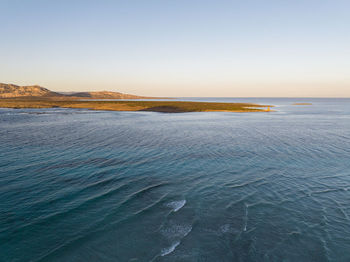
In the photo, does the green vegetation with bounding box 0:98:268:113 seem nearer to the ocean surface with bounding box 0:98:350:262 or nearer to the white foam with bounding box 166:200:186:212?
the ocean surface with bounding box 0:98:350:262

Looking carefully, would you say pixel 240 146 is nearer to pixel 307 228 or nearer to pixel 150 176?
pixel 150 176

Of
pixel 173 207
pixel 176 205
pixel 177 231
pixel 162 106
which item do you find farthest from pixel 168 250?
pixel 162 106

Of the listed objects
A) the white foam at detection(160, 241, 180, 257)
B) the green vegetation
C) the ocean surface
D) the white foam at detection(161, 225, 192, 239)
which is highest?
the white foam at detection(160, 241, 180, 257)

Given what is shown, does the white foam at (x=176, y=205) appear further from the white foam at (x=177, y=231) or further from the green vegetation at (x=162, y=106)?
the green vegetation at (x=162, y=106)

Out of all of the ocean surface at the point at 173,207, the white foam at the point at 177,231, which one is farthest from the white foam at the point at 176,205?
the white foam at the point at 177,231

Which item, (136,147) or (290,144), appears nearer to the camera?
(136,147)

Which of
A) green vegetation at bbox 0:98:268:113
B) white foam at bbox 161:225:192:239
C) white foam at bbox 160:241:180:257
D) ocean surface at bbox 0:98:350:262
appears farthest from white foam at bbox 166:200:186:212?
green vegetation at bbox 0:98:268:113

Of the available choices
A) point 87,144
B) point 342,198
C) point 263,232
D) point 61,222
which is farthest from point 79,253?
point 87,144

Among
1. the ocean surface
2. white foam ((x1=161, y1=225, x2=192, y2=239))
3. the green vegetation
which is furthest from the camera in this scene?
the green vegetation

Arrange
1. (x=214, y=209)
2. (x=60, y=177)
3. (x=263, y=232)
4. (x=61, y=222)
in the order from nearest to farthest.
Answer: (x=263, y=232) → (x=61, y=222) → (x=214, y=209) → (x=60, y=177)
